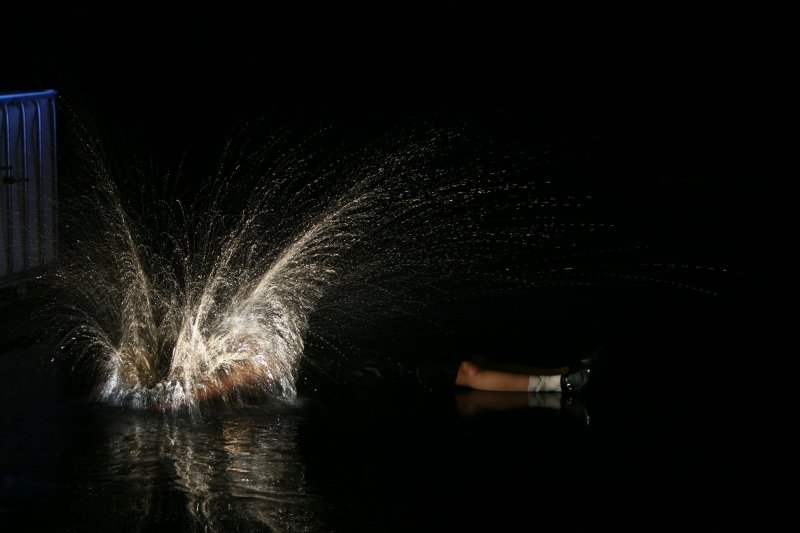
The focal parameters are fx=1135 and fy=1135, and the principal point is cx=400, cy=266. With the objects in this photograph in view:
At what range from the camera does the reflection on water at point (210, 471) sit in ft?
18.2

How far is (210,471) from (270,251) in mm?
5833

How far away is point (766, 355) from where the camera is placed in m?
9.24

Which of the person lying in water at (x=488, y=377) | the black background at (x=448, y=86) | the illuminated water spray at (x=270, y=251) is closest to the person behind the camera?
the person lying in water at (x=488, y=377)

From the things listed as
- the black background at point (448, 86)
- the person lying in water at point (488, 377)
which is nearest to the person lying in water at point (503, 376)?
the person lying in water at point (488, 377)

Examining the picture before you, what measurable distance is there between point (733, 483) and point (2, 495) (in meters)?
3.87

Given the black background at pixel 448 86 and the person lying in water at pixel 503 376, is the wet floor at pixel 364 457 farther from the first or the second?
the black background at pixel 448 86

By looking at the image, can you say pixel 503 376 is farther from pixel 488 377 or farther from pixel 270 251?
pixel 270 251

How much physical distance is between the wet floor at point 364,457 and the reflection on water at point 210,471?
1 cm

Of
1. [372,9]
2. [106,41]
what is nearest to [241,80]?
[106,41]

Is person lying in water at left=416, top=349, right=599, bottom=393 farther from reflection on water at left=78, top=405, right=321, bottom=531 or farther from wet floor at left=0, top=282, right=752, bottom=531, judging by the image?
reflection on water at left=78, top=405, right=321, bottom=531

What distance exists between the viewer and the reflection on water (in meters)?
5.54

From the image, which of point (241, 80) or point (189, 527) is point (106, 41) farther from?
point (189, 527)

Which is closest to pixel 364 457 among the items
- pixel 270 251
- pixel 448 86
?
pixel 270 251

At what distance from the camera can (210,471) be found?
6184 millimetres
